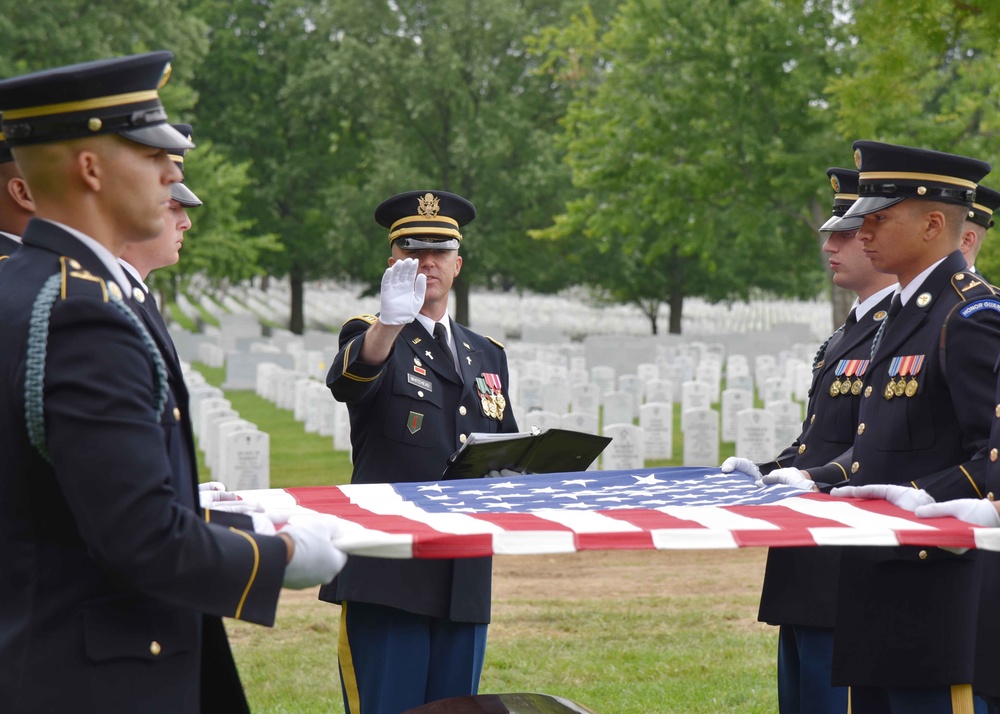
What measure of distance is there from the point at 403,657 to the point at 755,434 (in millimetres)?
9357

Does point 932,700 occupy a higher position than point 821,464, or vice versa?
point 821,464

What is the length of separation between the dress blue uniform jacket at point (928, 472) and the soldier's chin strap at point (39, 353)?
2322mm

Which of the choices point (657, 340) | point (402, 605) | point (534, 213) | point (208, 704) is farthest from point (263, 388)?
point (208, 704)

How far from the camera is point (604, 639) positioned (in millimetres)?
7137

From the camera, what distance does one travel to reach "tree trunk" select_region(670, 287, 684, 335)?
105 ft

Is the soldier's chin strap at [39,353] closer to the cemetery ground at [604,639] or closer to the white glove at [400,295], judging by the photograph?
the white glove at [400,295]

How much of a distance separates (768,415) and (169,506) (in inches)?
449

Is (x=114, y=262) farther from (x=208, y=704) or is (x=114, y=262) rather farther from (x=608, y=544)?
(x=608, y=544)

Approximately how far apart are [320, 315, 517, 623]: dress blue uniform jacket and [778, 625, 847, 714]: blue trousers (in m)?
1.28

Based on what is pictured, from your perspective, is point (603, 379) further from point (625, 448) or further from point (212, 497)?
point (212, 497)

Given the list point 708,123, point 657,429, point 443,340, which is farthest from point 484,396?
point 708,123

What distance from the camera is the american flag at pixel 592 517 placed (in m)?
2.75

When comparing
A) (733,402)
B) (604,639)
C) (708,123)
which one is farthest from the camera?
(708,123)

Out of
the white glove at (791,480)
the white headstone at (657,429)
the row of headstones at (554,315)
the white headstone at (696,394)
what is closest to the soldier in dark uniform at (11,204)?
the white glove at (791,480)
